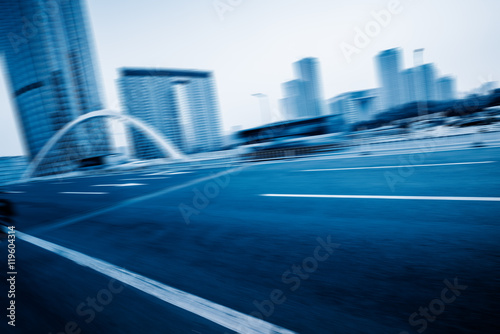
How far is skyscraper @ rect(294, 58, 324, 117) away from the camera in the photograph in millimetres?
38344

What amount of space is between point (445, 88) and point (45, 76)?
286ft

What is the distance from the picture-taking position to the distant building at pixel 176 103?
309 feet

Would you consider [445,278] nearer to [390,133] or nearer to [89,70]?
[390,133]

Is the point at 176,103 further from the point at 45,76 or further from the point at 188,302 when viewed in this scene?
the point at 188,302

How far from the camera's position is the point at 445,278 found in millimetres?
2074

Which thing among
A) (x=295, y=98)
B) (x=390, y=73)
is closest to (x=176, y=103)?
(x=295, y=98)

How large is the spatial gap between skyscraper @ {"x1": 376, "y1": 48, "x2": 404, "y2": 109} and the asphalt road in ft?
127

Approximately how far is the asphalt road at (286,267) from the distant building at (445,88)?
137ft

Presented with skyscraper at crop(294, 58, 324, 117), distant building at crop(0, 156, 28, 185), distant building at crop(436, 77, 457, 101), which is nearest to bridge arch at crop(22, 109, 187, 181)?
skyscraper at crop(294, 58, 324, 117)

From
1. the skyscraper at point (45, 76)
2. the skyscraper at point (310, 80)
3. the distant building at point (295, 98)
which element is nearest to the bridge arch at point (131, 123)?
the skyscraper at point (45, 76)

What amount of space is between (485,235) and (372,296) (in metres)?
1.70

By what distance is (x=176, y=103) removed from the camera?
11125cm

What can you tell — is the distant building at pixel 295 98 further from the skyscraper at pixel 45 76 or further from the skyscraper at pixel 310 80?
the skyscraper at pixel 45 76

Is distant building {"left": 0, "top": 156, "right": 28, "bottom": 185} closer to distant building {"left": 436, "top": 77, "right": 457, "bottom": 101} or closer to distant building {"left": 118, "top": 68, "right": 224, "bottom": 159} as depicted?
distant building {"left": 118, "top": 68, "right": 224, "bottom": 159}
